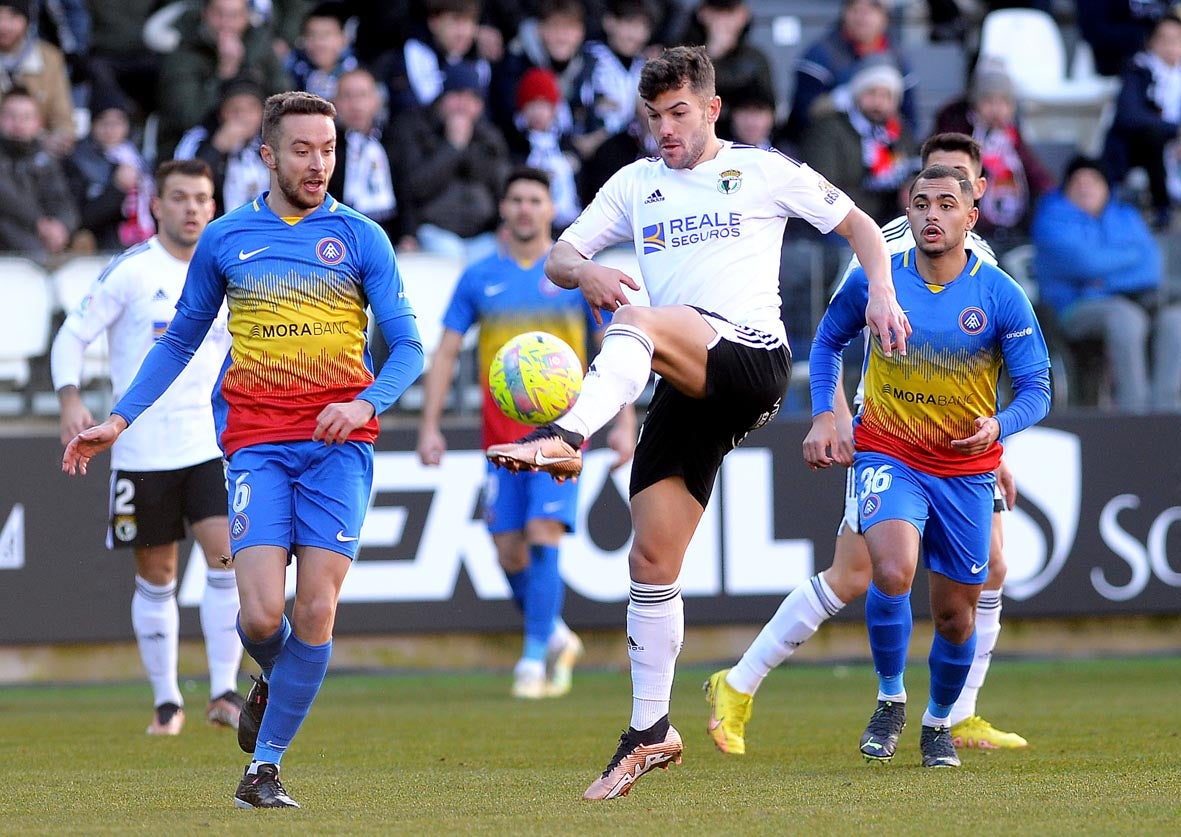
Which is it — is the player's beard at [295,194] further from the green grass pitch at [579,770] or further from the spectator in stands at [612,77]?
the spectator in stands at [612,77]

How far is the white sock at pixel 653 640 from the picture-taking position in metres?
Result: 6.08

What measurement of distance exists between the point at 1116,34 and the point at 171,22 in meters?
8.35

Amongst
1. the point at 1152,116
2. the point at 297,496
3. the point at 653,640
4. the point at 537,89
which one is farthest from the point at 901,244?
the point at 1152,116

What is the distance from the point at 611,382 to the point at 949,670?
7.44 feet

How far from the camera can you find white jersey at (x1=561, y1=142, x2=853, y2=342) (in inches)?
238

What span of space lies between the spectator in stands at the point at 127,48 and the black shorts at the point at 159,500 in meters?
6.59

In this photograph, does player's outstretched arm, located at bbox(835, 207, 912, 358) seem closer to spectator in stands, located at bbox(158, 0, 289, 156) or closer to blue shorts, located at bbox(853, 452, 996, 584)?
blue shorts, located at bbox(853, 452, 996, 584)

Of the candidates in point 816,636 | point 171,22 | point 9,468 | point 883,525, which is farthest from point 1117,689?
point 171,22

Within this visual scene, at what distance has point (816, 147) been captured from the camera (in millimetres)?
13695

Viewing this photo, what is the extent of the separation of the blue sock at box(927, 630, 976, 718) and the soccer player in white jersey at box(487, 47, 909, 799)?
1.35 m

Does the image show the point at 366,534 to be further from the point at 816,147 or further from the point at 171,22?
the point at 171,22

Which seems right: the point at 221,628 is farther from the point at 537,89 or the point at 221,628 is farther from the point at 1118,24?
the point at 1118,24

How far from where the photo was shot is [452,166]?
13.1 m

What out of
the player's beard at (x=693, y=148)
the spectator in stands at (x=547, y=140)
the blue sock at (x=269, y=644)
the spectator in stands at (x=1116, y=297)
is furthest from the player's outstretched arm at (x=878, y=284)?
the spectator in stands at (x=547, y=140)
